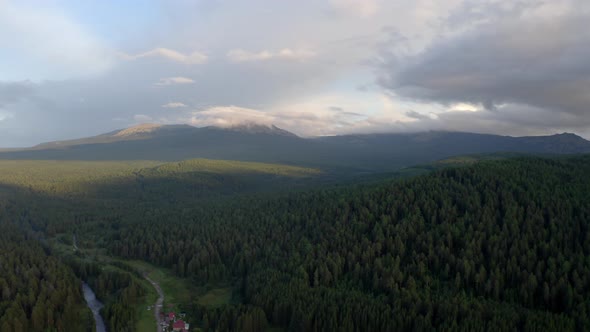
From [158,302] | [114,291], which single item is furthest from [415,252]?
[114,291]

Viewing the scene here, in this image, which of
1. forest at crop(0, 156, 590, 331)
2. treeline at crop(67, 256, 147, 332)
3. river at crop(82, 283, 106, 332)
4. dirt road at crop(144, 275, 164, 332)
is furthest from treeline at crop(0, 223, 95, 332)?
dirt road at crop(144, 275, 164, 332)

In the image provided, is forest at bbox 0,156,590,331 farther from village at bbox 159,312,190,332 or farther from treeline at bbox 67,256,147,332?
village at bbox 159,312,190,332

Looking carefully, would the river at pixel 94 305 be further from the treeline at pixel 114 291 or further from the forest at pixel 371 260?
the forest at pixel 371 260

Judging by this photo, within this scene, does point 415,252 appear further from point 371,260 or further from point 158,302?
point 158,302

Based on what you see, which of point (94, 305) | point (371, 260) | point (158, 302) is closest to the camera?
point (94, 305)

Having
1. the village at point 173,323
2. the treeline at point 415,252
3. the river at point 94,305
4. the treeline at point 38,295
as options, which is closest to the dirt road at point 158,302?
the village at point 173,323

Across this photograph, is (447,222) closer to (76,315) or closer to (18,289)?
(76,315)
